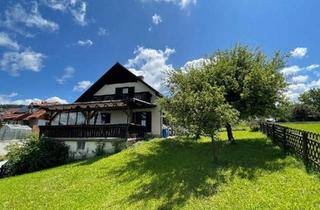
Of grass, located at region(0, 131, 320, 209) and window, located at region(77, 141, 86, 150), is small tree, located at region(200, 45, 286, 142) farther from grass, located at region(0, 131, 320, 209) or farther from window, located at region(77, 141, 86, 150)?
window, located at region(77, 141, 86, 150)

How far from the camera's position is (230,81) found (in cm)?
1498

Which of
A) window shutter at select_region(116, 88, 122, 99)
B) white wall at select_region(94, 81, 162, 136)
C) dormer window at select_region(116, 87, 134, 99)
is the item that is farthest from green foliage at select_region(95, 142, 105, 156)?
window shutter at select_region(116, 88, 122, 99)

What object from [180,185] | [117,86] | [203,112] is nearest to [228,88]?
[203,112]

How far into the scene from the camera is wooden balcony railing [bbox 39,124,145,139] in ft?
55.6

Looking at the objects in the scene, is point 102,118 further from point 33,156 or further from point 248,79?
point 248,79

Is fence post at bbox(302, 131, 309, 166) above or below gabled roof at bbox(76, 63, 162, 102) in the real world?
below

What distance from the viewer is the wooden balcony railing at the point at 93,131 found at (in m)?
16.9

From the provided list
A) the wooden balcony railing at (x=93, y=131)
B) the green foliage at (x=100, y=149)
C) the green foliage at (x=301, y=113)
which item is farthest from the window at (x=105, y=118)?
the green foliage at (x=301, y=113)

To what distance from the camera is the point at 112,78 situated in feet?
77.9

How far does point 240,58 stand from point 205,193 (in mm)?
11504

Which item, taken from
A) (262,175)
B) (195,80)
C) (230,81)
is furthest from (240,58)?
(262,175)

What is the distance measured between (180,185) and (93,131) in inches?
437

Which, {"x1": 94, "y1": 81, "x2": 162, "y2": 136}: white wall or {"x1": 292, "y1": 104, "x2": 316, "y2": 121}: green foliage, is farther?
{"x1": 292, "y1": 104, "x2": 316, "y2": 121}: green foliage

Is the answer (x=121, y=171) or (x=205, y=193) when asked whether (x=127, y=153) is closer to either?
(x=121, y=171)
